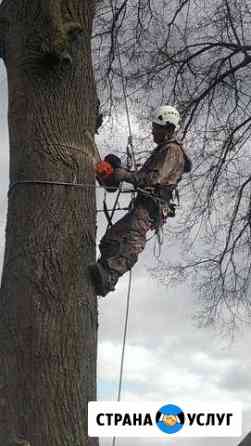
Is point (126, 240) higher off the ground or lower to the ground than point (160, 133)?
lower

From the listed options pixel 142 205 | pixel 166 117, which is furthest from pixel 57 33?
pixel 166 117

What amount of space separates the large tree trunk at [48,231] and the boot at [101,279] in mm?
51

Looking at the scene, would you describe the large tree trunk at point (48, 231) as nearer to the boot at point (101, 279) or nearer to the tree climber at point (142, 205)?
the boot at point (101, 279)

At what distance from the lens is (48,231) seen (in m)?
3.27

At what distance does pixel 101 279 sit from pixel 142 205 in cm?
90

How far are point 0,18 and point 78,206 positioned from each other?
42.3 inches

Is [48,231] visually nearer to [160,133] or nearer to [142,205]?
[142,205]

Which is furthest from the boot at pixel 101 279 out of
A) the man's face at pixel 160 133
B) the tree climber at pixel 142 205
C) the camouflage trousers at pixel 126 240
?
the man's face at pixel 160 133

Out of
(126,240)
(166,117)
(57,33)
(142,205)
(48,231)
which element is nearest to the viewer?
(48,231)

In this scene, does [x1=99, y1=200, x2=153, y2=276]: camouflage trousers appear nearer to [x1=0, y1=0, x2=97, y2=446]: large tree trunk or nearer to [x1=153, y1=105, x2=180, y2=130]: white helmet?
[x1=0, y1=0, x2=97, y2=446]: large tree trunk

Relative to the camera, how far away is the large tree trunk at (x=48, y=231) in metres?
3.02

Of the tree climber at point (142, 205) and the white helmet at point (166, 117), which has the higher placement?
the white helmet at point (166, 117)

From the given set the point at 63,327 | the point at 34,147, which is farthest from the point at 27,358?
the point at 34,147

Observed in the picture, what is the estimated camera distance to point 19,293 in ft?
10.4
